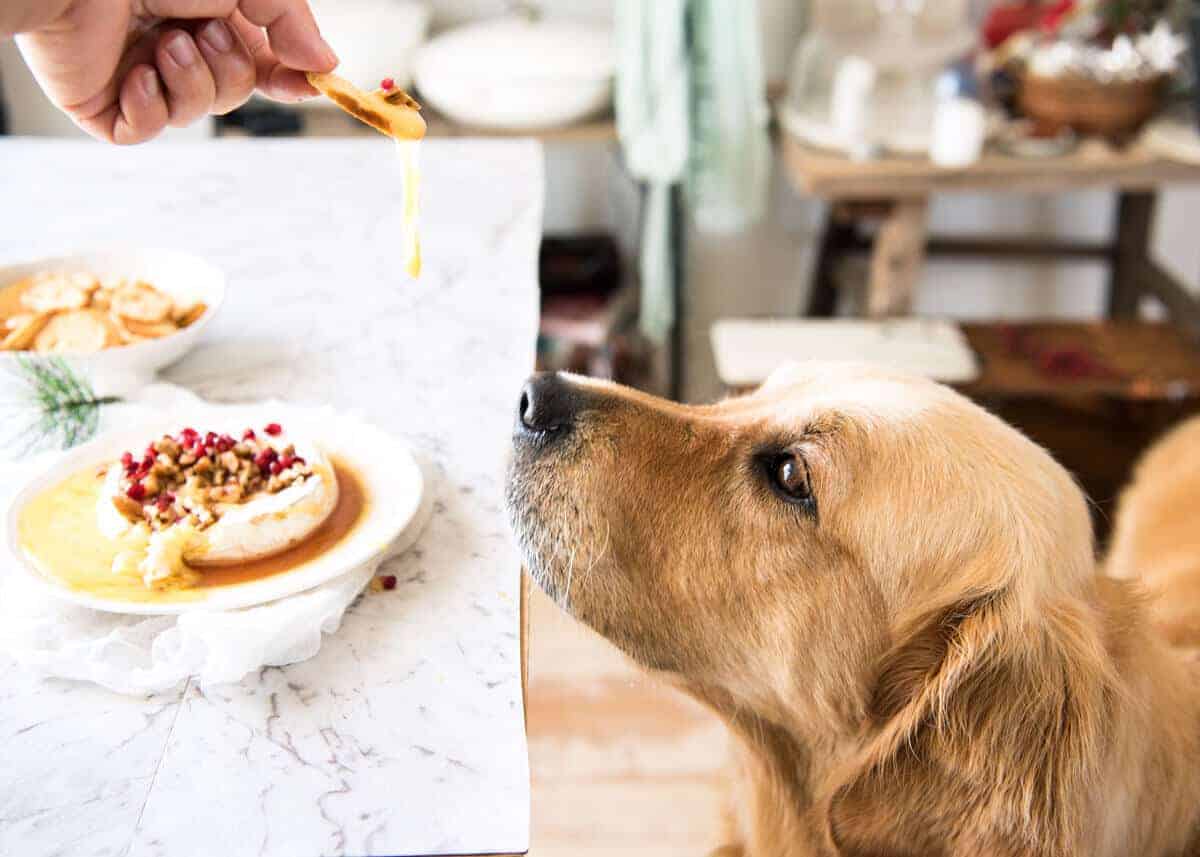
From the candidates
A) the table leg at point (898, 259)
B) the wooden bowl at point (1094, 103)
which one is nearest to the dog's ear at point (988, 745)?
the table leg at point (898, 259)

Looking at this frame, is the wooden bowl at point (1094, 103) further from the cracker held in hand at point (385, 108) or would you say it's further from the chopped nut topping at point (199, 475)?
the chopped nut topping at point (199, 475)

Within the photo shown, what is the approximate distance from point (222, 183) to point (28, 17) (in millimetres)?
965

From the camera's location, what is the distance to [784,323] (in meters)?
2.63

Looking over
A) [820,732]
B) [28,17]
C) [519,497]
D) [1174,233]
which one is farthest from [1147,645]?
[1174,233]

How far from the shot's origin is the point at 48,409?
121cm

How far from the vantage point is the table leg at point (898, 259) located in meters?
2.61

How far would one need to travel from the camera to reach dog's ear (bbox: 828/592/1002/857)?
3.32ft

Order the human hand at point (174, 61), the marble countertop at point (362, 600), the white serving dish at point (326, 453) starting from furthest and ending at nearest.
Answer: the human hand at point (174, 61) → the white serving dish at point (326, 453) → the marble countertop at point (362, 600)

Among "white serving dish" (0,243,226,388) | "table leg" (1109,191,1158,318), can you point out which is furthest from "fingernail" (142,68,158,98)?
"table leg" (1109,191,1158,318)

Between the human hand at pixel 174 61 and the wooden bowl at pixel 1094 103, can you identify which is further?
the wooden bowl at pixel 1094 103

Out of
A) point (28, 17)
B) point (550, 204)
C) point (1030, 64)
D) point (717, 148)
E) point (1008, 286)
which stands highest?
point (28, 17)

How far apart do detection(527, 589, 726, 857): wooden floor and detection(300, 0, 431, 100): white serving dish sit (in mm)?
1330

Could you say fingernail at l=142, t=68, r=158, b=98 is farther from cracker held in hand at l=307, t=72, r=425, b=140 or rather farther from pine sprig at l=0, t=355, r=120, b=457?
pine sprig at l=0, t=355, r=120, b=457

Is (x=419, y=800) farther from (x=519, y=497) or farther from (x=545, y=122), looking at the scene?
(x=545, y=122)
